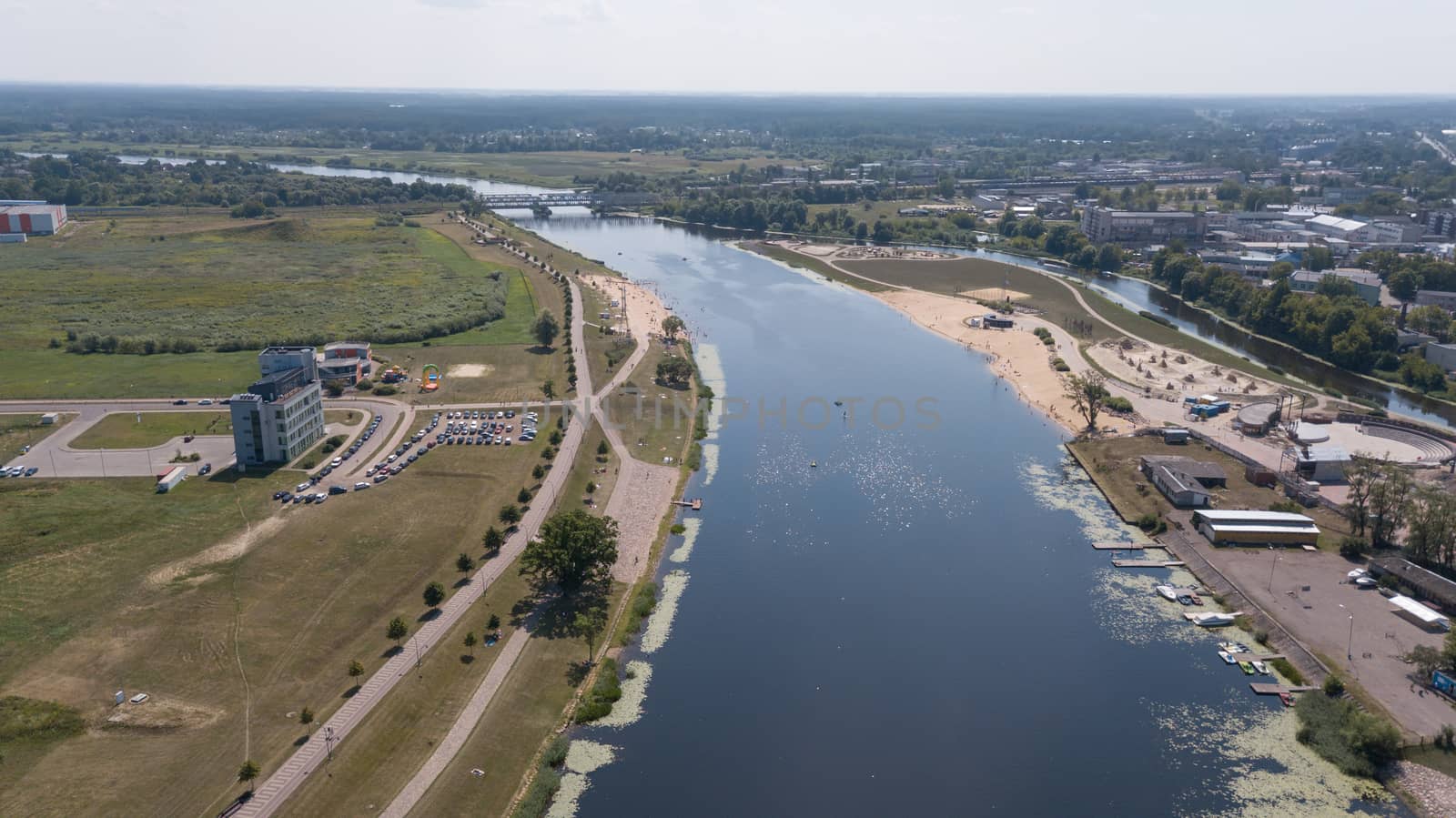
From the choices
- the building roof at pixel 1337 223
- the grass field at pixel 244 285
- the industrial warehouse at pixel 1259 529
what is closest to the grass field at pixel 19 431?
the grass field at pixel 244 285

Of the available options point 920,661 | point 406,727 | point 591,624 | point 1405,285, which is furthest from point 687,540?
point 1405,285

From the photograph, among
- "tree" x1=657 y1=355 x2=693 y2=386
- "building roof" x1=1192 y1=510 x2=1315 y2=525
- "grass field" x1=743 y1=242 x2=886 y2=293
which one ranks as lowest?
"building roof" x1=1192 y1=510 x2=1315 y2=525

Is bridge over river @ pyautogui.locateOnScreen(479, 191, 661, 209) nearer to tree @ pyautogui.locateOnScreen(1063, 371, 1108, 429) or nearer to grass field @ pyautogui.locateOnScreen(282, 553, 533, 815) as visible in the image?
tree @ pyautogui.locateOnScreen(1063, 371, 1108, 429)

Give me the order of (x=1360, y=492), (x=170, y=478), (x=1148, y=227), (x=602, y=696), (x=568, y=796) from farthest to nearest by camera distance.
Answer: (x=1148, y=227) → (x=170, y=478) → (x=1360, y=492) → (x=602, y=696) → (x=568, y=796)

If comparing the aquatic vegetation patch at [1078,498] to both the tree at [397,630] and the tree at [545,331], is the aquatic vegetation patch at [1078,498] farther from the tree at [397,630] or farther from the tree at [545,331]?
the tree at [545,331]

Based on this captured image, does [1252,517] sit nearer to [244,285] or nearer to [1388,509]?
[1388,509]

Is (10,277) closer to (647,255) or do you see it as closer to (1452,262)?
(647,255)

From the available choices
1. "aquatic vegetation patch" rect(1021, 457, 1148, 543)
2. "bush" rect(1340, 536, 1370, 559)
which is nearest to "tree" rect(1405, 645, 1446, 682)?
"bush" rect(1340, 536, 1370, 559)

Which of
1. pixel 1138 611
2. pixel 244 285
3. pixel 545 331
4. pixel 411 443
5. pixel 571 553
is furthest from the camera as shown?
pixel 244 285
